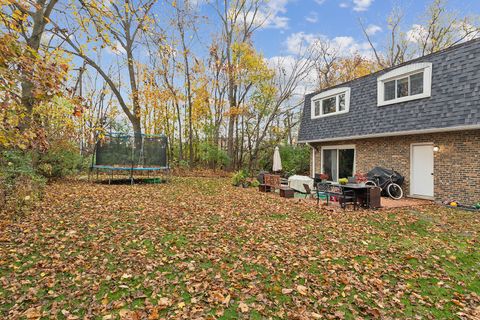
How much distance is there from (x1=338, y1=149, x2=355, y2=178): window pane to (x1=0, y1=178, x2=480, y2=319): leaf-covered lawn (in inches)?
235

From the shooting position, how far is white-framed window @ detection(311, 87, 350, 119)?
1243 centimetres

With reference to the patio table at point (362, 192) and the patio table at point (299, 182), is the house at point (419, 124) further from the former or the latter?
the patio table at point (362, 192)

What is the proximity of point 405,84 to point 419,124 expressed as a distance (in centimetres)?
185

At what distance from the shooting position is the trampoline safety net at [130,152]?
37.5ft

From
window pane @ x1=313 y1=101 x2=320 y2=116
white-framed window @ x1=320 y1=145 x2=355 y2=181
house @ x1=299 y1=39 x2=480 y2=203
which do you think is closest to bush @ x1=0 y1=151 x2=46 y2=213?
house @ x1=299 y1=39 x2=480 y2=203

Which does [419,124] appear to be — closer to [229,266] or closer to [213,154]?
[229,266]

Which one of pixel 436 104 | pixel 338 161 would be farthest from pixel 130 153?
pixel 436 104

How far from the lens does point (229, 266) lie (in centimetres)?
391

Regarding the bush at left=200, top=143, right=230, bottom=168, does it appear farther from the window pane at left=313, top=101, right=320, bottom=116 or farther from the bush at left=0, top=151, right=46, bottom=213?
the bush at left=0, top=151, right=46, bottom=213

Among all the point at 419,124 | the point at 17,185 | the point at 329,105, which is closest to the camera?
the point at 17,185

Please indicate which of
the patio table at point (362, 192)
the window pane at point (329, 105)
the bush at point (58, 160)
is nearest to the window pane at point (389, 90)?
the window pane at point (329, 105)

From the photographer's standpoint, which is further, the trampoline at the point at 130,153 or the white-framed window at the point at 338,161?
the white-framed window at the point at 338,161

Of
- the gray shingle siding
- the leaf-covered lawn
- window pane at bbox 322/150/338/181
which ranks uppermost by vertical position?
the gray shingle siding

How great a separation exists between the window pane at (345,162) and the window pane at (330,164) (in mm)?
278
